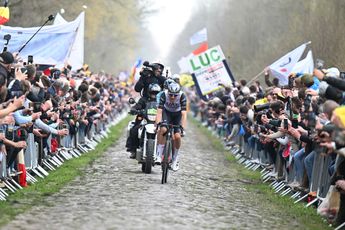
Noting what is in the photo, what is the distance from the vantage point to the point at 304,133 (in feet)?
54.1

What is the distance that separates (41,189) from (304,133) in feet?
15.3

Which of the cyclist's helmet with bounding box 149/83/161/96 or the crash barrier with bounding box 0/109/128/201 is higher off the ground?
the cyclist's helmet with bounding box 149/83/161/96

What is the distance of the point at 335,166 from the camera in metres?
14.4

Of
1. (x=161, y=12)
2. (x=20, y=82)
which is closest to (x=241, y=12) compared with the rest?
(x=161, y=12)

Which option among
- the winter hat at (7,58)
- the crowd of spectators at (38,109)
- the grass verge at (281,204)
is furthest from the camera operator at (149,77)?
the winter hat at (7,58)

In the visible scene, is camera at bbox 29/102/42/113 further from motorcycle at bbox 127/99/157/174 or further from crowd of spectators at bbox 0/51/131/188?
motorcycle at bbox 127/99/157/174

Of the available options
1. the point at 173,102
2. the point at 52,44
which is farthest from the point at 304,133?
the point at 52,44

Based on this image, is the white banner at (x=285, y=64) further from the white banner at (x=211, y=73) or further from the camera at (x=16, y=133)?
the camera at (x=16, y=133)

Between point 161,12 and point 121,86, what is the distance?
74.2ft

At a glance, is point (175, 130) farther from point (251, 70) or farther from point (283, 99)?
point (251, 70)

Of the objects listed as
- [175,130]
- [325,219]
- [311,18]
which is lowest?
[325,219]

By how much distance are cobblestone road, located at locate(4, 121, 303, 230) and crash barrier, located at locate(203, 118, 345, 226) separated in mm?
805

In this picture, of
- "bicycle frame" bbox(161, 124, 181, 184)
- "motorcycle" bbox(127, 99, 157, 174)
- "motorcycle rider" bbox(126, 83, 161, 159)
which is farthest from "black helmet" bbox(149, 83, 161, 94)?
"bicycle frame" bbox(161, 124, 181, 184)

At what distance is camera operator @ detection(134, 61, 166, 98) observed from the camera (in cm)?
2120
